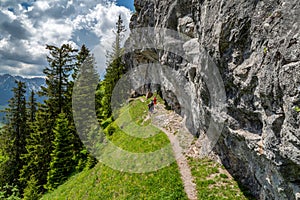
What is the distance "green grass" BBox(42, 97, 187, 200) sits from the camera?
13.8 m

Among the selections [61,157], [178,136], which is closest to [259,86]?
[178,136]

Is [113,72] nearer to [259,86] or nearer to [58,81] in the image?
[58,81]

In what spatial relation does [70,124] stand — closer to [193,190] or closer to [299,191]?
[193,190]

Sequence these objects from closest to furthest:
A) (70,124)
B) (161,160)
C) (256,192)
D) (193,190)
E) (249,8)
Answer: (249,8)
(256,192)
(193,190)
(161,160)
(70,124)

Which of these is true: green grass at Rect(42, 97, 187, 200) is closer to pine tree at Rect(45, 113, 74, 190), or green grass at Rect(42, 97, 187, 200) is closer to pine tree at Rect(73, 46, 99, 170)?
pine tree at Rect(45, 113, 74, 190)

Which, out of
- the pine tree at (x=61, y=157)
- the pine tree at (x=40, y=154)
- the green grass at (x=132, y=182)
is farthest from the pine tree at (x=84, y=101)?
the green grass at (x=132, y=182)

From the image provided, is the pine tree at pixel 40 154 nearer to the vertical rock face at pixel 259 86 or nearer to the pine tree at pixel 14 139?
the pine tree at pixel 14 139

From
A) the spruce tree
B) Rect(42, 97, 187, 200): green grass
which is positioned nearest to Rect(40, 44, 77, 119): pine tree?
the spruce tree

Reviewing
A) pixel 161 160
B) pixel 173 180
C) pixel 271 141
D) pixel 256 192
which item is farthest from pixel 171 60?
pixel 271 141

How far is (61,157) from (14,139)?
45.0 feet

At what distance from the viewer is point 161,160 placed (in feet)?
55.7

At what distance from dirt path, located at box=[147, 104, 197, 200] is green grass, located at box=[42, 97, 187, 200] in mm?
445

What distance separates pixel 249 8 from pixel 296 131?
5.45m

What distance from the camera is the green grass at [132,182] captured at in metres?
13.8
